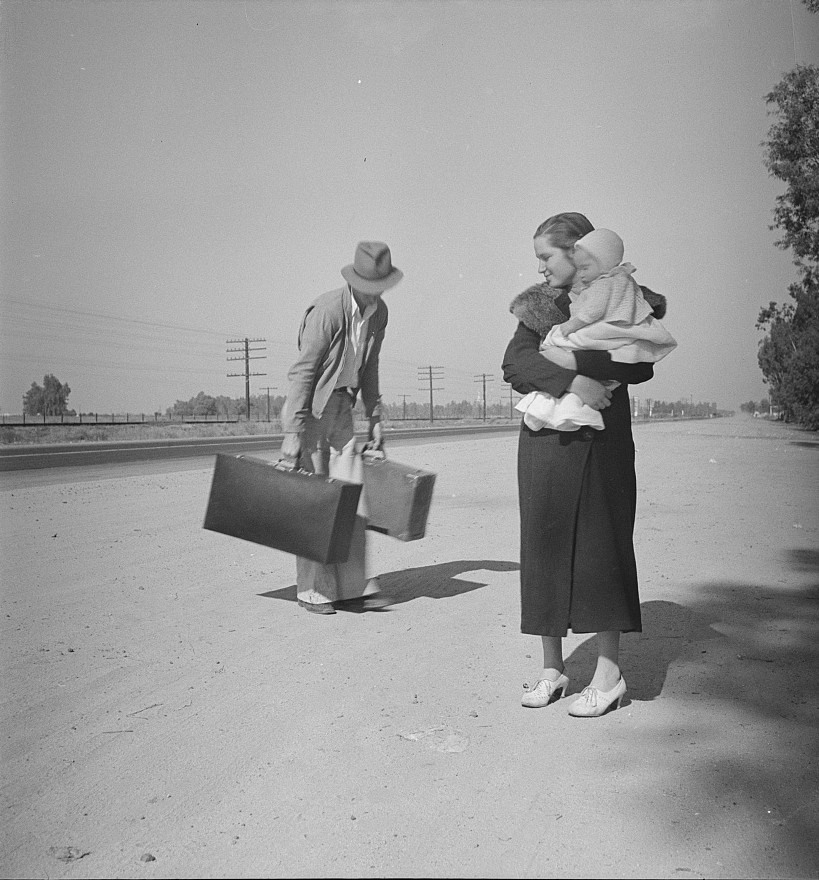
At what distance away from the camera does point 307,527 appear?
3.01 metres

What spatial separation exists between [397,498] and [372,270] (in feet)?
3.20

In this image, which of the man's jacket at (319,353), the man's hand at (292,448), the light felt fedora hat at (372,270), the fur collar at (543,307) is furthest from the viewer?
the man's jacket at (319,353)

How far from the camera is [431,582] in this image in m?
4.75

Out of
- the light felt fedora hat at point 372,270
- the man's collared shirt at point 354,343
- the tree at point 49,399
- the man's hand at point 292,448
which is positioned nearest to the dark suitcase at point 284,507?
the man's hand at point 292,448

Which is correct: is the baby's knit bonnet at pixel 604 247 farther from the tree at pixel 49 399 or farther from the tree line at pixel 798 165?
the tree at pixel 49 399

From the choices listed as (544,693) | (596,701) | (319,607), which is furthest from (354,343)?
(596,701)

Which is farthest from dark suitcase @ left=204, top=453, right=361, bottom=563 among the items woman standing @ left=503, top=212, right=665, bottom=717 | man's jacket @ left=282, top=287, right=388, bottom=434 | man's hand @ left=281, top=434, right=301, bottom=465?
woman standing @ left=503, top=212, right=665, bottom=717

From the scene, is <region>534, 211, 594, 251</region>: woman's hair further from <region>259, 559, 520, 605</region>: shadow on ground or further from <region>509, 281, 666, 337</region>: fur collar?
<region>259, 559, 520, 605</region>: shadow on ground

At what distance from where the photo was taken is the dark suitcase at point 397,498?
3.54 m

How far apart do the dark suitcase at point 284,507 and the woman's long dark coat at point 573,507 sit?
664mm

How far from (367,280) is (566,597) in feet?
5.24

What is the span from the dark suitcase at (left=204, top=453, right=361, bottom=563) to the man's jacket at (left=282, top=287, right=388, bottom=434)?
1.56 feet

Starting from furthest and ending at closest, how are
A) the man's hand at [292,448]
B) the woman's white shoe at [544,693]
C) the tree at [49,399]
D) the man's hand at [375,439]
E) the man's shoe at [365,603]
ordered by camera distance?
the tree at [49,399]
the man's shoe at [365,603]
the man's hand at [375,439]
the man's hand at [292,448]
the woman's white shoe at [544,693]

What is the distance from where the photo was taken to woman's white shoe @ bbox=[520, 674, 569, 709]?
111 inches
